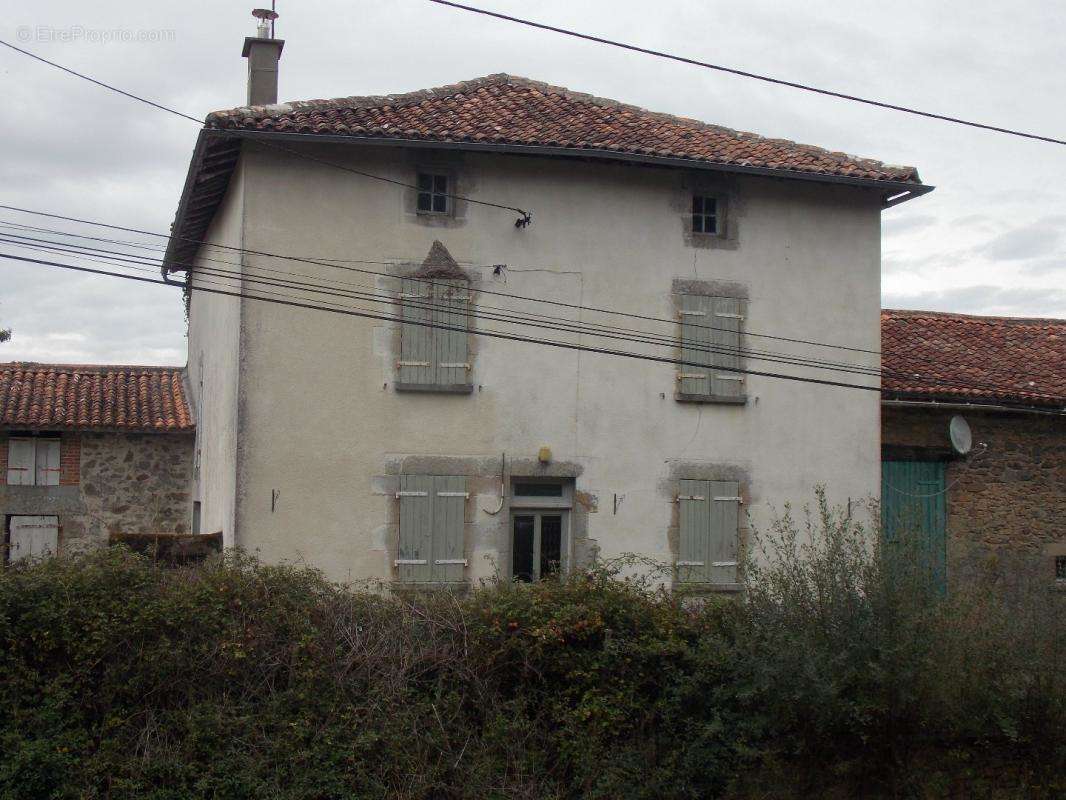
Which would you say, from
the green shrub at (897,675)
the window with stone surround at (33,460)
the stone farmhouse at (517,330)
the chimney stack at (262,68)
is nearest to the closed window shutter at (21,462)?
the window with stone surround at (33,460)

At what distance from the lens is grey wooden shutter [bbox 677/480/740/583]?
45.6ft

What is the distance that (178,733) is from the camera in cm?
941

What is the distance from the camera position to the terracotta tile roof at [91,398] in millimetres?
16297

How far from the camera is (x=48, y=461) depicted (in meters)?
16.5

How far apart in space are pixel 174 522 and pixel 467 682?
27.1ft

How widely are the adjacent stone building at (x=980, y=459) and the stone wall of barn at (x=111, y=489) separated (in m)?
9.79

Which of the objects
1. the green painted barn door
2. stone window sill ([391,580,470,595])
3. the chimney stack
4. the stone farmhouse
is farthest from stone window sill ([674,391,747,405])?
the chimney stack

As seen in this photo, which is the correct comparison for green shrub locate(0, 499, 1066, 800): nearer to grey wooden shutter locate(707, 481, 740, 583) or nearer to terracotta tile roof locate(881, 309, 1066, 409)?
grey wooden shutter locate(707, 481, 740, 583)

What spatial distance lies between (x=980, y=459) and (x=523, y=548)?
626 cm

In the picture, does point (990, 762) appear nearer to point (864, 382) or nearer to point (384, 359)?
point (864, 382)

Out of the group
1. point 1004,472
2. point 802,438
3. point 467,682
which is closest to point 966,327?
point 1004,472

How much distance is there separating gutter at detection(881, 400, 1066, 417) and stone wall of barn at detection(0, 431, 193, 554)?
9.81 meters

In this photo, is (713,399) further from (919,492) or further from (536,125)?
(536,125)

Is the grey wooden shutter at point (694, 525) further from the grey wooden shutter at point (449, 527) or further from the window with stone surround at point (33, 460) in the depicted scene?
the window with stone surround at point (33, 460)
